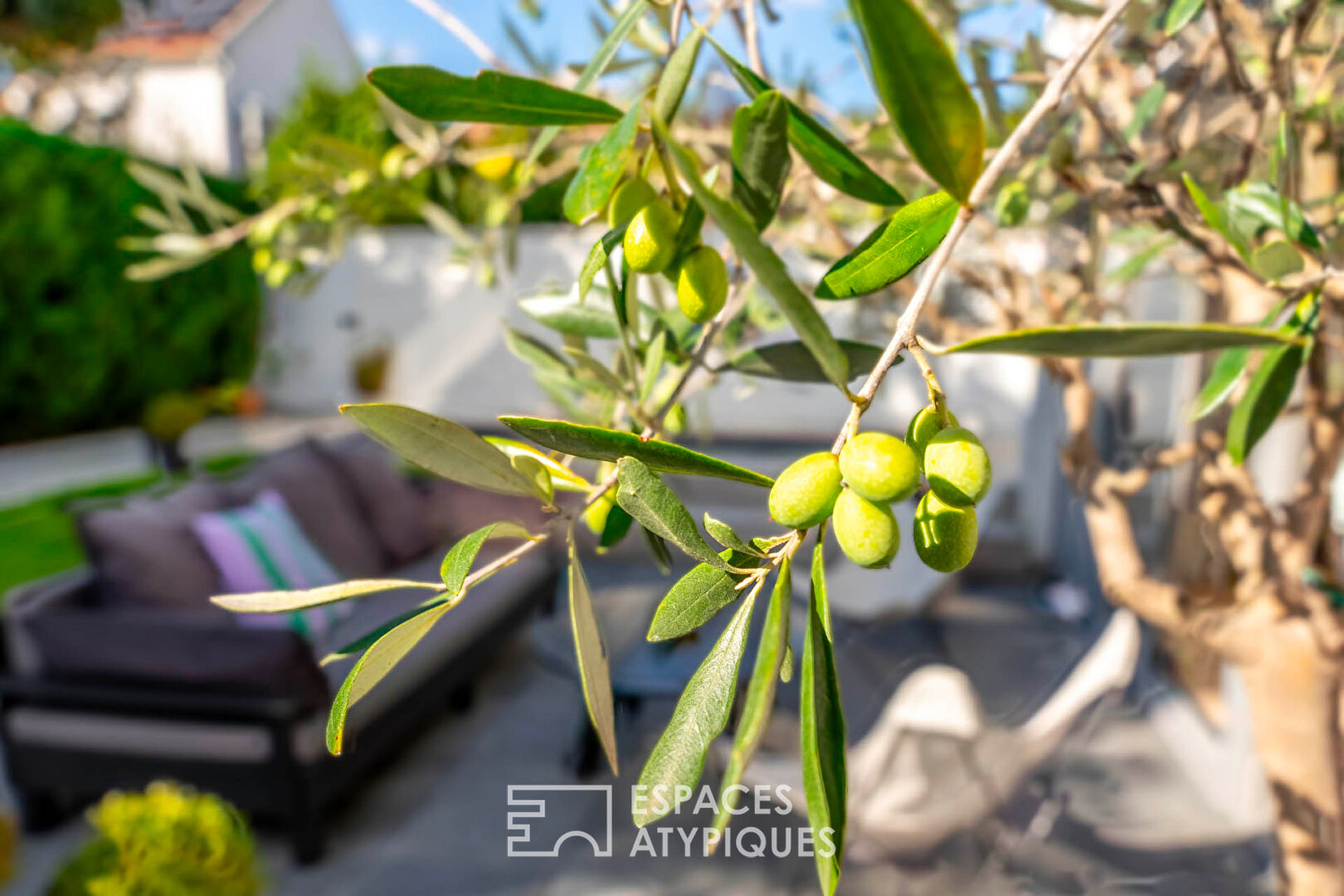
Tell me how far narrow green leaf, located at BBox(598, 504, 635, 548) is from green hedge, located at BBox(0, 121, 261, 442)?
850 cm

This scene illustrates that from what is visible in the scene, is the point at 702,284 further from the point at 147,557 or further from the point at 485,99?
the point at 147,557

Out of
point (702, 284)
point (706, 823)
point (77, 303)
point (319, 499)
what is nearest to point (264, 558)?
point (319, 499)

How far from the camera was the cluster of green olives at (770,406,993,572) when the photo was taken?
0.90 feet

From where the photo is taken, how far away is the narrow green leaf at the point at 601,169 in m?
0.32

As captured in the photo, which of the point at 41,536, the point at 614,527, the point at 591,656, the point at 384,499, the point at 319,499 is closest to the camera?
the point at 591,656

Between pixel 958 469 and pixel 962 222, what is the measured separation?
0.08 metres

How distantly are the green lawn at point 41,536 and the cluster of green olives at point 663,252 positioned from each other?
463cm

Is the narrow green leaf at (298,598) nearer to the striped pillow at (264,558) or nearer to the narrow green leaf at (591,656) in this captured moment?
the narrow green leaf at (591,656)

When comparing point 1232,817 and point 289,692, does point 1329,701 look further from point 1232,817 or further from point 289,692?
point 289,692

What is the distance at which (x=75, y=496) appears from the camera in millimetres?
6379

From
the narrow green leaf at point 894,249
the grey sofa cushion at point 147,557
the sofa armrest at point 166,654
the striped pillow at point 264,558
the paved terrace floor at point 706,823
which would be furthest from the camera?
the striped pillow at point 264,558

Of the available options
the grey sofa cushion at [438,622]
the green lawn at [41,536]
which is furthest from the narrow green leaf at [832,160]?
the green lawn at [41,536]

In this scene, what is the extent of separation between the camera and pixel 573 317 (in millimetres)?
562

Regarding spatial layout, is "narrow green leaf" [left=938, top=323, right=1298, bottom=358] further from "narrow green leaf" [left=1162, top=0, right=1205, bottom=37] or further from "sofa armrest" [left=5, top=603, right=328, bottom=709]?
"sofa armrest" [left=5, top=603, right=328, bottom=709]
